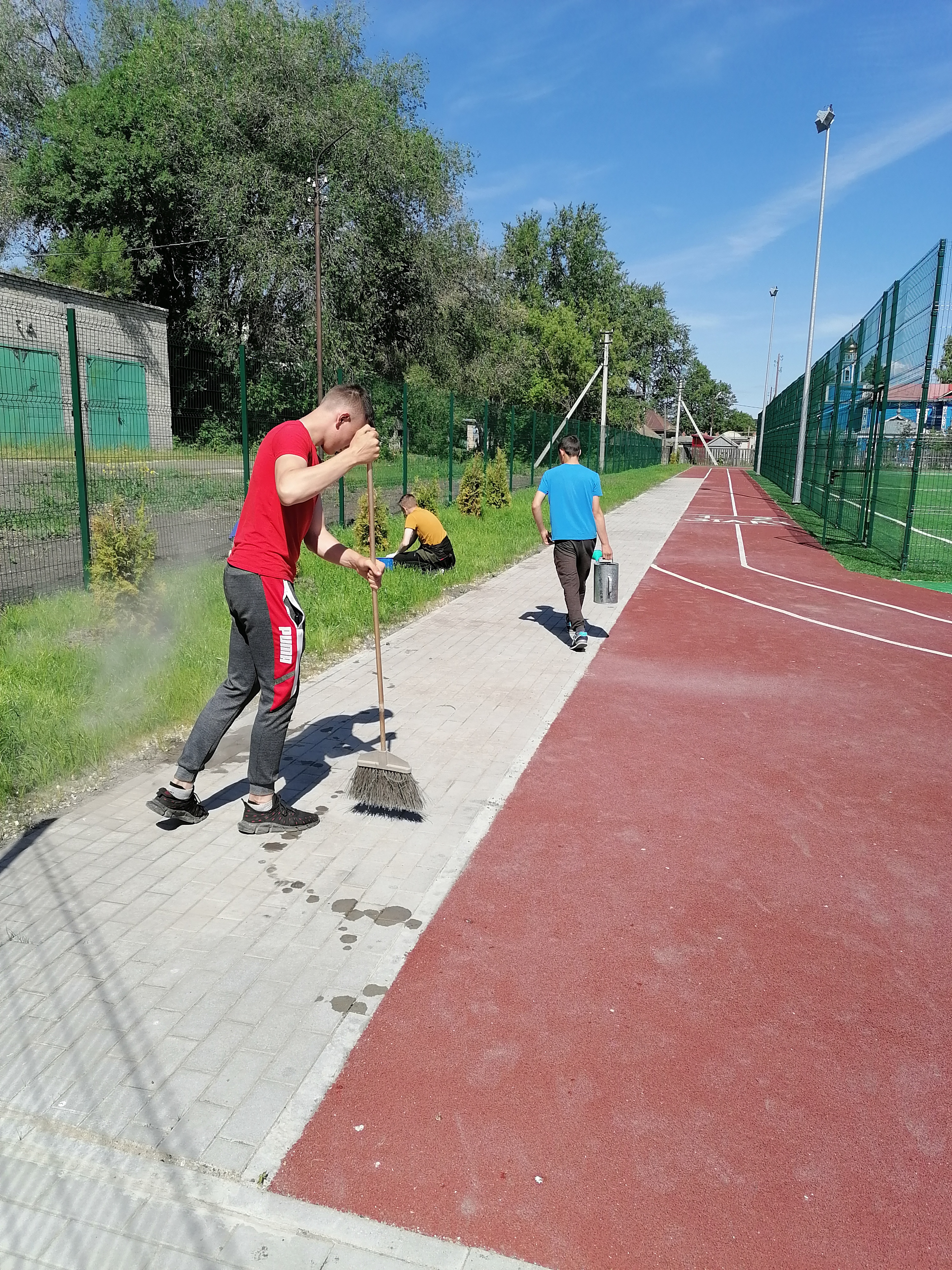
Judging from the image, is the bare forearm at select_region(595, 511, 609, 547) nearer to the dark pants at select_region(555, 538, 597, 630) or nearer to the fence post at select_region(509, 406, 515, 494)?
the dark pants at select_region(555, 538, 597, 630)

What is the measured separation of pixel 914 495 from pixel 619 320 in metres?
60.2

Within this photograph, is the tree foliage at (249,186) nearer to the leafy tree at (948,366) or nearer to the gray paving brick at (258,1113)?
the leafy tree at (948,366)

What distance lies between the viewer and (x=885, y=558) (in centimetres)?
1494

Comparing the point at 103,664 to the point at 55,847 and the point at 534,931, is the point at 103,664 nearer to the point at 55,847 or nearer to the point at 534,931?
the point at 55,847

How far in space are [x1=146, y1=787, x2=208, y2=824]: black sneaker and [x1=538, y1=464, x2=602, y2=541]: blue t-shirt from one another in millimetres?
4772

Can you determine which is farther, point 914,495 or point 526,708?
point 914,495

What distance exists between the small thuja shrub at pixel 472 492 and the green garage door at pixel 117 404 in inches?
320

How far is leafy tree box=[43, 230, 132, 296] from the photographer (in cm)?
2761

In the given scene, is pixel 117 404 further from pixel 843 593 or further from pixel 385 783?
pixel 843 593

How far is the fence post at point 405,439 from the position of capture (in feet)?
52.1

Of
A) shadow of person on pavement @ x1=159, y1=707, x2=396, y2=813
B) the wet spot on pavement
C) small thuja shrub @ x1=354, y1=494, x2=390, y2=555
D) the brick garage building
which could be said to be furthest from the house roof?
the wet spot on pavement

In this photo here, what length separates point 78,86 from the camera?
30.0m

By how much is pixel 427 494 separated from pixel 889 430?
25.5 ft

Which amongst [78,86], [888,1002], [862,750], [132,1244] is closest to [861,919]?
[888,1002]
